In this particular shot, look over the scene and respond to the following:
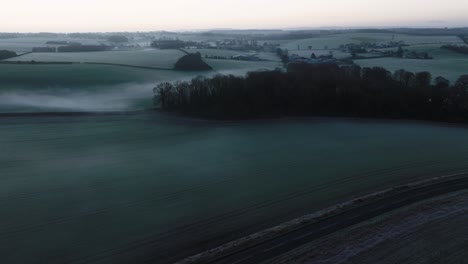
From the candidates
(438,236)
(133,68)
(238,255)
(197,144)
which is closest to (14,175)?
(197,144)

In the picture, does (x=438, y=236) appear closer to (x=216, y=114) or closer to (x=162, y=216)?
(x=162, y=216)

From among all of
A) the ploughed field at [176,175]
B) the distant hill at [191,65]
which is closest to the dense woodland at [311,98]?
the ploughed field at [176,175]

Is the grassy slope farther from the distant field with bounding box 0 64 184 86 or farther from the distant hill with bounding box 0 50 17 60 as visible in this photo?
the distant hill with bounding box 0 50 17 60

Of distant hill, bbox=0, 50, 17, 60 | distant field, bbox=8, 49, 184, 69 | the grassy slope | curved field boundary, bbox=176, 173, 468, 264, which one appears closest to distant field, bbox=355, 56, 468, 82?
the grassy slope

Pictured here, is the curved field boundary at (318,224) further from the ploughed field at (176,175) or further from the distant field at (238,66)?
the distant field at (238,66)

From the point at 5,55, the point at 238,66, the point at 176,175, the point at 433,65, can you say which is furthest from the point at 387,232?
the point at 5,55

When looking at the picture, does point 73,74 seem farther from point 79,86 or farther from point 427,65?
point 427,65
